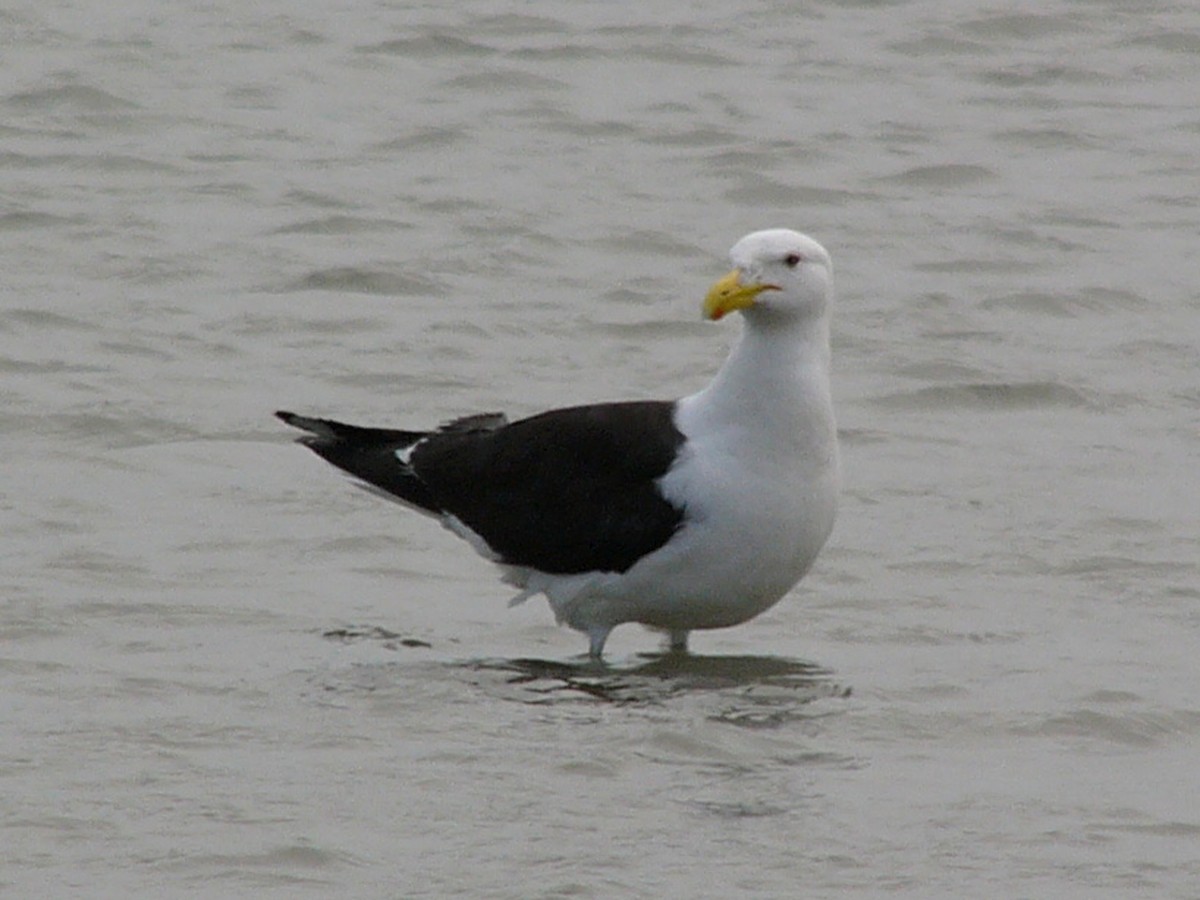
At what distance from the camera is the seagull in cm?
866

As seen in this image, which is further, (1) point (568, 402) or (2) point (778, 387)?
(1) point (568, 402)

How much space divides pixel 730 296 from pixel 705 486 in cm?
54

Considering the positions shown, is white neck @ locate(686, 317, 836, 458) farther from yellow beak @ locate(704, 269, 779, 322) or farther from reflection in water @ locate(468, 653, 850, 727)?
reflection in water @ locate(468, 653, 850, 727)

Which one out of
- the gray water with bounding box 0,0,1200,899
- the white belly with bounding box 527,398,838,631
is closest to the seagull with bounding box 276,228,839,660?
the white belly with bounding box 527,398,838,631

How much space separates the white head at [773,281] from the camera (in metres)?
8.72

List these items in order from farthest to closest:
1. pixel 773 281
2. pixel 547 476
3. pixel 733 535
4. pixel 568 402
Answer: pixel 568 402 → pixel 547 476 → pixel 773 281 → pixel 733 535

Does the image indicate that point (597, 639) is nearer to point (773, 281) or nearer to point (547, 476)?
point (547, 476)

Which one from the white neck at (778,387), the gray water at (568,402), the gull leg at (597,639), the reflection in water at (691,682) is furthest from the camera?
the gull leg at (597,639)

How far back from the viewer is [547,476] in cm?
931

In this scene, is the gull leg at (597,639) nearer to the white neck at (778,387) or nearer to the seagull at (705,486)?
the seagull at (705,486)

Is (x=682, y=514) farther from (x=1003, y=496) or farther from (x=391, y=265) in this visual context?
(x=391, y=265)

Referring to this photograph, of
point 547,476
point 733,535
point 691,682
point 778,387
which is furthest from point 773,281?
point 691,682

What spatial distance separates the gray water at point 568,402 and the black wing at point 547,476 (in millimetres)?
323

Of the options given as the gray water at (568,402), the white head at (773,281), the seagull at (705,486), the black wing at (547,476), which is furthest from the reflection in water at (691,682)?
the white head at (773,281)
